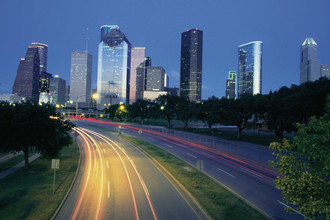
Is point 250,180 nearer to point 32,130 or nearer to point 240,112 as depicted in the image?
point 32,130

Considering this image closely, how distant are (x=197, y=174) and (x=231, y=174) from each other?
3.73 metres

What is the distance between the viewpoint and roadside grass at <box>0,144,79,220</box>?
13.0 m

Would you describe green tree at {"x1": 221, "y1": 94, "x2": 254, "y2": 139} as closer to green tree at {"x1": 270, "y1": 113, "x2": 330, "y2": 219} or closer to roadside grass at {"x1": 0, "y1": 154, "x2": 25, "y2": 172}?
roadside grass at {"x1": 0, "y1": 154, "x2": 25, "y2": 172}

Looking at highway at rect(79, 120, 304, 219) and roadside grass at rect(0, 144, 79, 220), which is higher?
highway at rect(79, 120, 304, 219)

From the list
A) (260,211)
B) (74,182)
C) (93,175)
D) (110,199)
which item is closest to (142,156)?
(93,175)

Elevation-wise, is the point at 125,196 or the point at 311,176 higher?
the point at 311,176

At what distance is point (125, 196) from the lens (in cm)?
1620

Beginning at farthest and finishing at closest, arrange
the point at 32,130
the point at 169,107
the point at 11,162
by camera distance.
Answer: the point at 169,107
the point at 11,162
the point at 32,130

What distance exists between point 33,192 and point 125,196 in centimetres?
696

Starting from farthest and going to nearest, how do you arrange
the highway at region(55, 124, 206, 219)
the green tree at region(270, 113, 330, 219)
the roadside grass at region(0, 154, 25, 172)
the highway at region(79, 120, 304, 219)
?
the roadside grass at region(0, 154, 25, 172), the highway at region(79, 120, 304, 219), the highway at region(55, 124, 206, 219), the green tree at region(270, 113, 330, 219)

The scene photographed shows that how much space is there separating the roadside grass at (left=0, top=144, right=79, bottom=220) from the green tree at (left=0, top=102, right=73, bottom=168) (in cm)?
251

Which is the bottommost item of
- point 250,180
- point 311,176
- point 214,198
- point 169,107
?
point 250,180

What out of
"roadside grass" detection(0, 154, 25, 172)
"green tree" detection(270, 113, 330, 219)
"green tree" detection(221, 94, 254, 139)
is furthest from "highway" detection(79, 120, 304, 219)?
"roadside grass" detection(0, 154, 25, 172)

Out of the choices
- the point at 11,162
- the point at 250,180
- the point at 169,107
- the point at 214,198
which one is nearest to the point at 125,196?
the point at 214,198
